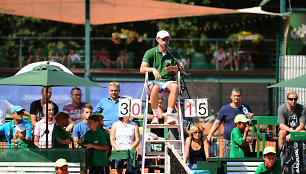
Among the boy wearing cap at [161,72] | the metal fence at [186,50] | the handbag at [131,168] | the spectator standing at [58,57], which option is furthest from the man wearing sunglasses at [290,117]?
the spectator standing at [58,57]

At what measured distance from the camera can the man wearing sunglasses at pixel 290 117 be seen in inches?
443

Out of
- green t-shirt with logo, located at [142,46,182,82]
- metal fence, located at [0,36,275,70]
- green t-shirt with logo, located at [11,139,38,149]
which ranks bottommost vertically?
green t-shirt with logo, located at [11,139,38,149]

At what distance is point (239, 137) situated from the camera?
10141 mm

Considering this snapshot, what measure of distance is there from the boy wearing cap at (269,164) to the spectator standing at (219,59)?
14822mm

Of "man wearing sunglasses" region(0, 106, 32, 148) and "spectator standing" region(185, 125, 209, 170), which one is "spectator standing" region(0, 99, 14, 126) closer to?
"man wearing sunglasses" region(0, 106, 32, 148)

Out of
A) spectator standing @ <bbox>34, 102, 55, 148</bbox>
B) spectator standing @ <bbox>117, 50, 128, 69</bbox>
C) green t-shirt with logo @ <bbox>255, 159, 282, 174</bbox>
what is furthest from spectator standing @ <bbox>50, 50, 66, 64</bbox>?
green t-shirt with logo @ <bbox>255, 159, 282, 174</bbox>

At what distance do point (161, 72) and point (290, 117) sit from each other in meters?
3.26

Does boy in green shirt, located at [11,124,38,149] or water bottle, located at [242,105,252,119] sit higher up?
water bottle, located at [242,105,252,119]

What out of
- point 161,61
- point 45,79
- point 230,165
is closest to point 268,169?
point 230,165

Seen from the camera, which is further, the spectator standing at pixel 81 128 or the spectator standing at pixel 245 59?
the spectator standing at pixel 245 59

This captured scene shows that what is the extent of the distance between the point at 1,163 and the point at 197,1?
2178cm

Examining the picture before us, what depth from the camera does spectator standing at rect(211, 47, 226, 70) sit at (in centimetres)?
2362

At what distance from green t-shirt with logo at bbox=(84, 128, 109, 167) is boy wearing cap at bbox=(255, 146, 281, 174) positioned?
8.49 feet

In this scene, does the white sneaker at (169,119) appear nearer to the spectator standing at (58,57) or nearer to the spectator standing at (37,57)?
the spectator standing at (58,57)
